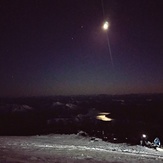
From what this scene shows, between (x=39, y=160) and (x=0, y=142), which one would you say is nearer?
(x=39, y=160)

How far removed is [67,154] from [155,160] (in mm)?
5729

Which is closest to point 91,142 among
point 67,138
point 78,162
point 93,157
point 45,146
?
point 67,138

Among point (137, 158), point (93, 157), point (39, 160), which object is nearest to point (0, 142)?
point (39, 160)

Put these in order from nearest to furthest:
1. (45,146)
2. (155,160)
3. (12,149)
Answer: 1. (155,160)
2. (12,149)
3. (45,146)

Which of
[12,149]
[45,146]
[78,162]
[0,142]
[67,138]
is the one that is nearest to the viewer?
[78,162]

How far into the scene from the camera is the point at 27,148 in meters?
18.0

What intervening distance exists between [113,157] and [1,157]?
7069 mm

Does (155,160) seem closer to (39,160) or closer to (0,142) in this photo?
(39,160)

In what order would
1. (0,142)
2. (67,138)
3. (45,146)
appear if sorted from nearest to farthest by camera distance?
(45,146) → (0,142) → (67,138)

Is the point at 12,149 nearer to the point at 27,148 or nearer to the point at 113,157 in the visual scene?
the point at 27,148

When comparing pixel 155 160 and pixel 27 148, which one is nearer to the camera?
pixel 155 160

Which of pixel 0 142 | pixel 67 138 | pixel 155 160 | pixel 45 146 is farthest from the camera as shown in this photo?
pixel 67 138

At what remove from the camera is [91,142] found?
21734 millimetres

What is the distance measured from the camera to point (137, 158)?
15812 mm
